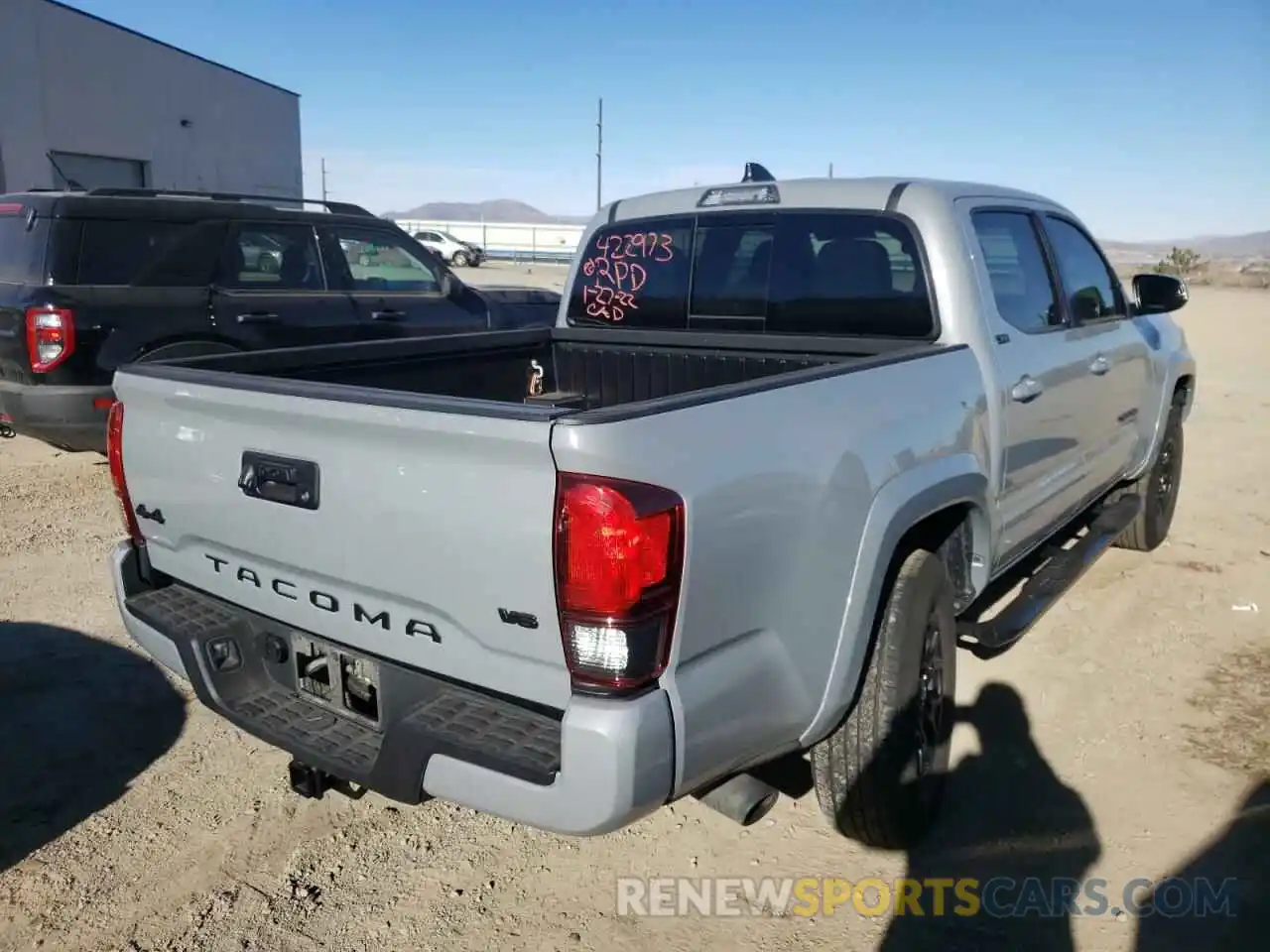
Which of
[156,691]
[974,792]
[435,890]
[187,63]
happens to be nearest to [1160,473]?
[974,792]

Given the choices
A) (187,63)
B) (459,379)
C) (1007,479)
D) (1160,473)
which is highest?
(187,63)

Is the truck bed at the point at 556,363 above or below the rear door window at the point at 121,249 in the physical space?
below

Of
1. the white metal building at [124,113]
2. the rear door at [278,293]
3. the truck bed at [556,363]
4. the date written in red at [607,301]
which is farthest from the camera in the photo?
the white metal building at [124,113]

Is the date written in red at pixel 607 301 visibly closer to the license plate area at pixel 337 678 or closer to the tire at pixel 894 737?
the tire at pixel 894 737

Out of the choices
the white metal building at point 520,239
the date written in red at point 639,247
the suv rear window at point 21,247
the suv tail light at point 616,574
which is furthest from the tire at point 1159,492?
the white metal building at point 520,239

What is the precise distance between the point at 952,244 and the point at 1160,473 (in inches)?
124

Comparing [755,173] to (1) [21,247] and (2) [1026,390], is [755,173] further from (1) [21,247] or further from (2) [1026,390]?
(1) [21,247]

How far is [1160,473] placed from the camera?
5742 millimetres

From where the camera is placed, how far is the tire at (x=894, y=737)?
2746 mm

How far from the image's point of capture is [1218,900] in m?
2.78

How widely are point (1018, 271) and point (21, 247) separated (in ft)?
19.2

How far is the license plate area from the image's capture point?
241 centimetres

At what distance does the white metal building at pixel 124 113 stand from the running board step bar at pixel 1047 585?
2241 centimetres

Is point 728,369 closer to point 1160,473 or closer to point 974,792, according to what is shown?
point 974,792
